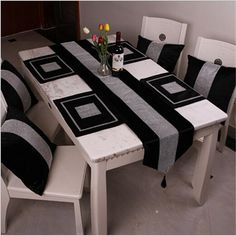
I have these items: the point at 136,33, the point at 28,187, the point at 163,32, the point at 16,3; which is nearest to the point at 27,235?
the point at 28,187

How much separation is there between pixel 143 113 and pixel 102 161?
1.29 ft

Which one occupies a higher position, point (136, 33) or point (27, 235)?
point (136, 33)

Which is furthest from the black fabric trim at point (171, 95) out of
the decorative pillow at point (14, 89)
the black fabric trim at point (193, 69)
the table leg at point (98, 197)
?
the decorative pillow at point (14, 89)

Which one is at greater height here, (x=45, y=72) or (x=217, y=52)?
(x=217, y=52)

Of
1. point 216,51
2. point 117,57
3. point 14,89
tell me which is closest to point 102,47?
point 117,57

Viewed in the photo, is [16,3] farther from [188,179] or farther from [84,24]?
[188,179]

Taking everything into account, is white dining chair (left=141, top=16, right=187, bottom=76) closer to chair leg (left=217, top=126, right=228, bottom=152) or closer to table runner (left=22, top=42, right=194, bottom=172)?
chair leg (left=217, top=126, right=228, bottom=152)

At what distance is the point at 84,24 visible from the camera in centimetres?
400

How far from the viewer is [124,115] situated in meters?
1.78

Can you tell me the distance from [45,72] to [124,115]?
2.42 feet

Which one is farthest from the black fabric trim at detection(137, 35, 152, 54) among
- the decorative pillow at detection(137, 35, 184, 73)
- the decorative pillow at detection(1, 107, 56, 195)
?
the decorative pillow at detection(1, 107, 56, 195)

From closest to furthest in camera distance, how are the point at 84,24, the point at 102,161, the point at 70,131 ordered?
the point at 102,161, the point at 70,131, the point at 84,24

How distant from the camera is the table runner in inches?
64.6

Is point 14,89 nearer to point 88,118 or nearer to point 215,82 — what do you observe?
point 88,118
